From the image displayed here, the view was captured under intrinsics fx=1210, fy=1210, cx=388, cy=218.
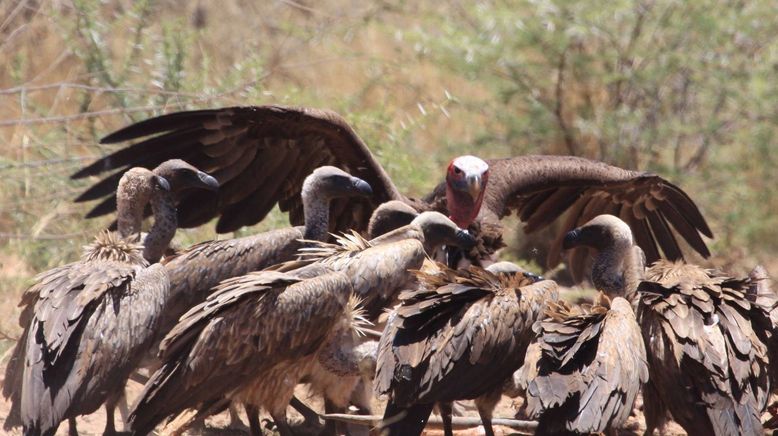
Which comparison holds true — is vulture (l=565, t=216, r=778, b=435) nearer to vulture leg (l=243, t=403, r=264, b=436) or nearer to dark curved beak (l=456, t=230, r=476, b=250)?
dark curved beak (l=456, t=230, r=476, b=250)

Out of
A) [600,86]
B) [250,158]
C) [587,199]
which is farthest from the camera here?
[600,86]

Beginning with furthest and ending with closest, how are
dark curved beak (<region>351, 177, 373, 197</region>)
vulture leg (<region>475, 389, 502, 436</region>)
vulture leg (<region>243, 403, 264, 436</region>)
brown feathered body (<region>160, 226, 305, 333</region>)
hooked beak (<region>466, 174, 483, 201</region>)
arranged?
hooked beak (<region>466, 174, 483, 201</region>) < dark curved beak (<region>351, 177, 373, 197</region>) < brown feathered body (<region>160, 226, 305, 333</region>) < vulture leg (<region>243, 403, 264, 436</region>) < vulture leg (<region>475, 389, 502, 436</region>)

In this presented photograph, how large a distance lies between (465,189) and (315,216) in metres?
1.14

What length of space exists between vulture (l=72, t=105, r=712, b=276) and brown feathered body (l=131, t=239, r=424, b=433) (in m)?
1.74

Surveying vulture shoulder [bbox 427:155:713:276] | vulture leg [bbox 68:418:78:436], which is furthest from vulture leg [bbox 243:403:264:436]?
vulture shoulder [bbox 427:155:713:276]

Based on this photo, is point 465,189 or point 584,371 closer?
point 584,371

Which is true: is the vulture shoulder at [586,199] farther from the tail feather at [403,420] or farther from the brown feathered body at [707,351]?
the tail feather at [403,420]

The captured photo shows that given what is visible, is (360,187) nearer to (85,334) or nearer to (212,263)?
(212,263)

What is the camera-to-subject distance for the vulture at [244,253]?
6152 millimetres

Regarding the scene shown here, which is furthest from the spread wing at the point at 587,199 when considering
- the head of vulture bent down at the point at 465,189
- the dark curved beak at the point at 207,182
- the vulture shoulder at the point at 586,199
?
the dark curved beak at the point at 207,182

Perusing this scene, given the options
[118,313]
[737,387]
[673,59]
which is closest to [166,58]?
[118,313]

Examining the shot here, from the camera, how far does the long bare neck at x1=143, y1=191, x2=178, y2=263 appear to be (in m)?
6.41

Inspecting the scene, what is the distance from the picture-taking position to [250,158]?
24.5 feet

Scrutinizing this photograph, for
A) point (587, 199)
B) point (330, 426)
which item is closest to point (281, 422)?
point (330, 426)
